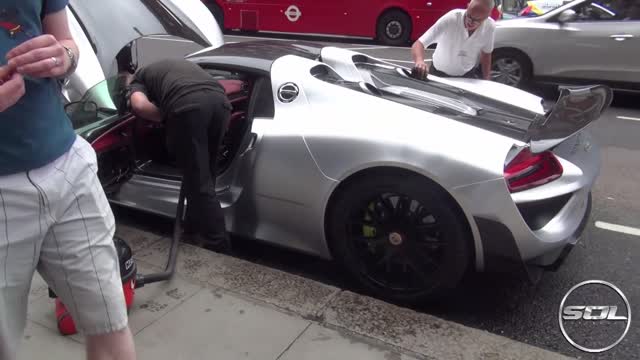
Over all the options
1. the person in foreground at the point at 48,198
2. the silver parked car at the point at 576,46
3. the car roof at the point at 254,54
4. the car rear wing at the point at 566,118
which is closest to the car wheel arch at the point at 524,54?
the silver parked car at the point at 576,46

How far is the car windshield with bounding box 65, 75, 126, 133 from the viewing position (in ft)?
11.6

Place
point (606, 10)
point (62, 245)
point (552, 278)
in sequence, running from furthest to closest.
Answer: point (606, 10) < point (552, 278) < point (62, 245)

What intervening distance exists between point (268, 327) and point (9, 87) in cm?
163

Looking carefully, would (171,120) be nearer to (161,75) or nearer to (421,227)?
(161,75)

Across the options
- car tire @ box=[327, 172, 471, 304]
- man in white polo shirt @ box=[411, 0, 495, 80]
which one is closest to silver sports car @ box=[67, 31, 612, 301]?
car tire @ box=[327, 172, 471, 304]

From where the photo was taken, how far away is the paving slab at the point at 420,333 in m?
2.45

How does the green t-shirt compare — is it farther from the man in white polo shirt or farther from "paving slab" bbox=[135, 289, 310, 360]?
the man in white polo shirt

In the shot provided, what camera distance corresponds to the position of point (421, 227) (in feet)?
9.36

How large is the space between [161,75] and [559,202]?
85.7 inches

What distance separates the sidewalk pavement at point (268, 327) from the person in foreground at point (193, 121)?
327 mm

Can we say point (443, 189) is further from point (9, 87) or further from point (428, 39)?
point (428, 39)

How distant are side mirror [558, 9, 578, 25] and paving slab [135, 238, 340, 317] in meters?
6.44

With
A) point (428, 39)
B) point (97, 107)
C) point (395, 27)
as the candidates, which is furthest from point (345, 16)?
point (97, 107)

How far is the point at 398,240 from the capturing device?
2.93 metres
